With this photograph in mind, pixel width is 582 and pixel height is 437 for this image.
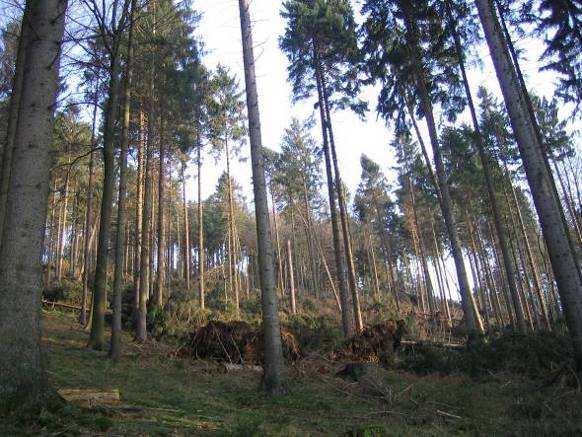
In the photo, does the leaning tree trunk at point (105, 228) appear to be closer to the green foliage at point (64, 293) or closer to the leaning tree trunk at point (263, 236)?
the leaning tree trunk at point (263, 236)

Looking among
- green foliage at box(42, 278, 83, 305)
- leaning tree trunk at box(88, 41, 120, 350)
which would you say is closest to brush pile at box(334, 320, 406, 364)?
leaning tree trunk at box(88, 41, 120, 350)

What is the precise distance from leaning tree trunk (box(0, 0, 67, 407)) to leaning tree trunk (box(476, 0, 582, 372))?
789cm

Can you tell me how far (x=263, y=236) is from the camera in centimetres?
847

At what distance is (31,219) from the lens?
4402 millimetres

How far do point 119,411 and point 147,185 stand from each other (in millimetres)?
11175

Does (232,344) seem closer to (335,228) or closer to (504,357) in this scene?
(335,228)

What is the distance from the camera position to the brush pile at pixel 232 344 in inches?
475

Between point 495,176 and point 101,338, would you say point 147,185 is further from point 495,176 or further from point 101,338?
point 495,176

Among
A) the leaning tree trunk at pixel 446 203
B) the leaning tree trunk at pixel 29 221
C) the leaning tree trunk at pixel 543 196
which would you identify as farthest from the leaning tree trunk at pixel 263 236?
the leaning tree trunk at pixel 446 203

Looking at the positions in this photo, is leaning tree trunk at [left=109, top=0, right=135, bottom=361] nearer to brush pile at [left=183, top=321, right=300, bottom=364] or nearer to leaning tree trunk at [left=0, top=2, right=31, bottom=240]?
leaning tree trunk at [left=0, top=2, right=31, bottom=240]

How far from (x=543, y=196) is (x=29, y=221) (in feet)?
27.0

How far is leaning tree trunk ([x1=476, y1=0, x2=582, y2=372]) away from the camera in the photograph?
289 inches

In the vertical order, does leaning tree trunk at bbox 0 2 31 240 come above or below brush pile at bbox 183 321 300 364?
above

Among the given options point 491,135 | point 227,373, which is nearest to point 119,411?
point 227,373
